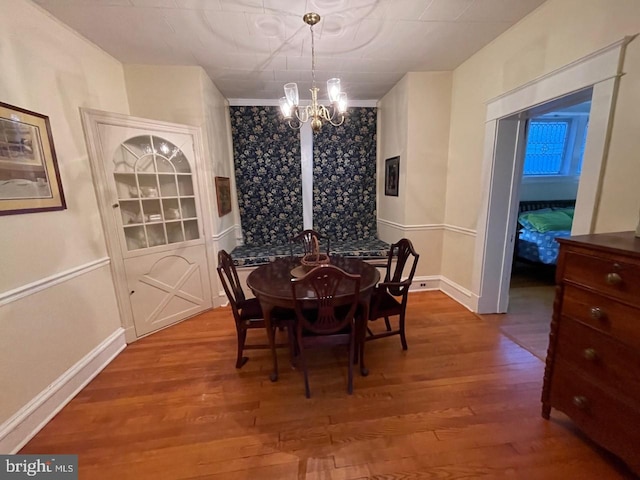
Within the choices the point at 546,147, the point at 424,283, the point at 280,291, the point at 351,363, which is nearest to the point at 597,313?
the point at 351,363

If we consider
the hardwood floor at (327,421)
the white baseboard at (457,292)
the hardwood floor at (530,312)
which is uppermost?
the white baseboard at (457,292)

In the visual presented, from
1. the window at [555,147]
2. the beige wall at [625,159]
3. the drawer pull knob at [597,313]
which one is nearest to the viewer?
the drawer pull knob at [597,313]

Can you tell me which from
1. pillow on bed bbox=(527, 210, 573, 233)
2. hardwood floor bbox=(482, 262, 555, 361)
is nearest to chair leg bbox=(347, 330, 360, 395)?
hardwood floor bbox=(482, 262, 555, 361)

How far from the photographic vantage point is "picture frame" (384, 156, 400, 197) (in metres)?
3.45

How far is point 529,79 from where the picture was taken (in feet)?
6.82

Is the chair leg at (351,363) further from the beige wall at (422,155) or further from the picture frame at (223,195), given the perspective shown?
the picture frame at (223,195)

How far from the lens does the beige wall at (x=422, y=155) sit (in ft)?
9.98

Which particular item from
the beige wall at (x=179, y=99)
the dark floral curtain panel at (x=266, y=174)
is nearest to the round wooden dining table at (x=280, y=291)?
the beige wall at (x=179, y=99)

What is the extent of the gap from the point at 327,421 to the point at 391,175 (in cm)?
306

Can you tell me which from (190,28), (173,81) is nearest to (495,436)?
(190,28)

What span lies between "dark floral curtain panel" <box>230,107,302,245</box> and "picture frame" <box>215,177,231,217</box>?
1.20 ft

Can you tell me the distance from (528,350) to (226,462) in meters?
2.44

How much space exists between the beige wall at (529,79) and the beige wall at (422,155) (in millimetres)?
108

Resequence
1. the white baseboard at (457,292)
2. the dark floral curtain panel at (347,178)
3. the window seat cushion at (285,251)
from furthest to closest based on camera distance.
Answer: the dark floral curtain panel at (347,178)
the window seat cushion at (285,251)
the white baseboard at (457,292)
